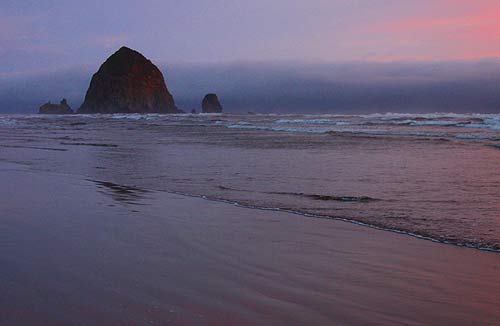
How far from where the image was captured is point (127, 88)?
100 meters

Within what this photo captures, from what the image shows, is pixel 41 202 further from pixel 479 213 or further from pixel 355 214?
pixel 479 213

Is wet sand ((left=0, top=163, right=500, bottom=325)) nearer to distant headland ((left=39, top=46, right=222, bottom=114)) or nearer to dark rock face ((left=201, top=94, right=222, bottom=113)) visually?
distant headland ((left=39, top=46, right=222, bottom=114))

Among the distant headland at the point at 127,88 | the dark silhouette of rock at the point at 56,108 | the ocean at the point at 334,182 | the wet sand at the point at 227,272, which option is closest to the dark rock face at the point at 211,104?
the distant headland at the point at 127,88

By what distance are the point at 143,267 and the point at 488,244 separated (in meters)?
3.06

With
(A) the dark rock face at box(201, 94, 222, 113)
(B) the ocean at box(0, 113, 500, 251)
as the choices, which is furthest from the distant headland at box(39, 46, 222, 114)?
(B) the ocean at box(0, 113, 500, 251)

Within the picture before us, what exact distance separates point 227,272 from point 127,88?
10163cm

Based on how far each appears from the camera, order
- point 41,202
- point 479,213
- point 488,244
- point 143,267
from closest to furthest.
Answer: point 143,267
point 488,244
point 479,213
point 41,202

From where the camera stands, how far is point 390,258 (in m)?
3.83

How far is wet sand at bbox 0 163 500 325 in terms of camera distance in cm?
266

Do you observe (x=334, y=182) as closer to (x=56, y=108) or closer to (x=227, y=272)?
(x=227, y=272)

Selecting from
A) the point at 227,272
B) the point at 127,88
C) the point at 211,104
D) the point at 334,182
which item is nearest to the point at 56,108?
the point at 127,88

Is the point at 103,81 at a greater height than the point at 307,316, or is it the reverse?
the point at 103,81

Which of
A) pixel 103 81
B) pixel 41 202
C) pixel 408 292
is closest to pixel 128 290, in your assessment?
pixel 408 292

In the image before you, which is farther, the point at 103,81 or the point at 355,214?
the point at 103,81
